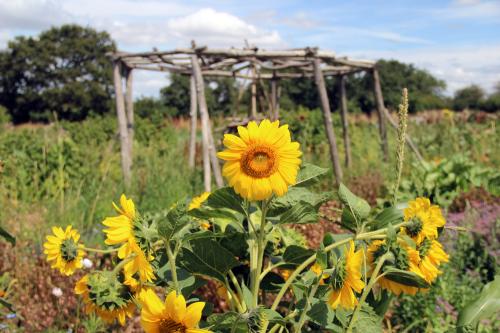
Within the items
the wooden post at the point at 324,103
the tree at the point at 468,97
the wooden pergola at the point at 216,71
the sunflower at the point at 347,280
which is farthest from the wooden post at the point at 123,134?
the tree at the point at 468,97

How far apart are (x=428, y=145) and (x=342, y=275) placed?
8.85 metres

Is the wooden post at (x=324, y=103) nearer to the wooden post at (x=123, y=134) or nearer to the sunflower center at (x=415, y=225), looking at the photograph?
the wooden post at (x=123, y=134)

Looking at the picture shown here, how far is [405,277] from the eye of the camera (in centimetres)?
148

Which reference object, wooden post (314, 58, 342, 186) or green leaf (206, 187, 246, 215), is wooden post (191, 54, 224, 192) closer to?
wooden post (314, 58, 342, 186)

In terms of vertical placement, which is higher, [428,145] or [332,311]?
[332,311]

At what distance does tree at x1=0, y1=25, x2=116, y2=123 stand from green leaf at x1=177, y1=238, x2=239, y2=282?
128 ft

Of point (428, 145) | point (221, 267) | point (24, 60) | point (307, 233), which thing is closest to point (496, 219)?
point (307, 233)

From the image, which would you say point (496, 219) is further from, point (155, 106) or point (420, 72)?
point (420, 72)

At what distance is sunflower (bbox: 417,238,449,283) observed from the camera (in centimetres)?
149

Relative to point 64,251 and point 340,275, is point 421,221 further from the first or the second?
point 64,251

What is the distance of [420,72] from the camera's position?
2111 inches

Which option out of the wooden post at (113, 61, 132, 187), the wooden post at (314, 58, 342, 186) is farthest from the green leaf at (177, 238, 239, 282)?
the wooden post at (113, 61, 132, 187)

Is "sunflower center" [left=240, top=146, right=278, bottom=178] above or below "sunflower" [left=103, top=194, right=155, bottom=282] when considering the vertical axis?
above

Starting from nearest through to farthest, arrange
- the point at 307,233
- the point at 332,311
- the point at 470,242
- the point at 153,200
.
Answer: the point at 332,311, the point at 470,242, the point at 307,233, the point at 153,200
